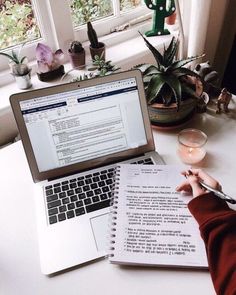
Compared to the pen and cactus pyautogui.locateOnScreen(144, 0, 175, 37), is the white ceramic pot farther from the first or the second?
the pen

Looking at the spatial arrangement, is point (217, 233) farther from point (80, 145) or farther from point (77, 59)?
point (77, 59)

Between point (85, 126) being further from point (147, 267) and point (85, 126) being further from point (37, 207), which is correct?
point (147, 267)

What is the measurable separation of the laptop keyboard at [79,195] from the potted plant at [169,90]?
0.17 m

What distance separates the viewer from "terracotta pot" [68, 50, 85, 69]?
4.23 feet

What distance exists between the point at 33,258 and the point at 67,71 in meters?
0.86

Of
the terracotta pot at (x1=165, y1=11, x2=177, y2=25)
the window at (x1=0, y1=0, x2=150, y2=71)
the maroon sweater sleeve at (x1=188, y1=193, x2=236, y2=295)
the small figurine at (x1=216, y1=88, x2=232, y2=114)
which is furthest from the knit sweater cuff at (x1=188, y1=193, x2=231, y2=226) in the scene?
the terracotta pot at (x1=165, y1=11, x2=177, y2=25)

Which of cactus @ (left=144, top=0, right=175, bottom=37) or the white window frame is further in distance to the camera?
cactus @ (left=144, top=0, right=175, bottom=37)

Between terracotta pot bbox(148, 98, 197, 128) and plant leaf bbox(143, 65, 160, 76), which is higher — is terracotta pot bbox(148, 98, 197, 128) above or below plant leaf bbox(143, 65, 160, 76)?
below

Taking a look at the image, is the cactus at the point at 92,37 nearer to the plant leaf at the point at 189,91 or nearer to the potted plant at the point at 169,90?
the potted plant at the point at 169,90

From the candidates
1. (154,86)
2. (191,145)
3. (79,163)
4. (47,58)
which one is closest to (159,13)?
(47,58)

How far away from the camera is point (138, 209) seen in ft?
2.39

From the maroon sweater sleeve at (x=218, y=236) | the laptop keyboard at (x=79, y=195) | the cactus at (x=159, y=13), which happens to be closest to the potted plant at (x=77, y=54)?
the cactus at (x=159, y=13)

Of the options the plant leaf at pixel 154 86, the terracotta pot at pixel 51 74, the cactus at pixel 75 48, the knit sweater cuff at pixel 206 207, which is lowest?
the terracotta pot at pixel 51 74

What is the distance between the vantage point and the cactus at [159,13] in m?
1.40
